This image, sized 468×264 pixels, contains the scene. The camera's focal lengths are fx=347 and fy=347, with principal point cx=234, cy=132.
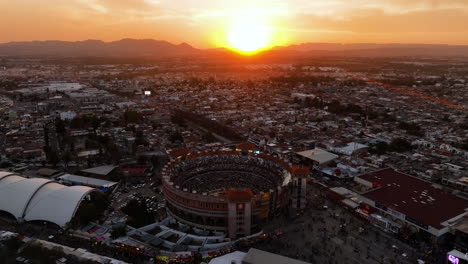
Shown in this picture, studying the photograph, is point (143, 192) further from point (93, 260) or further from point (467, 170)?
point (467, 170)

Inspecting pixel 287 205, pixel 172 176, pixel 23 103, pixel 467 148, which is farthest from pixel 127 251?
pixel 23 103

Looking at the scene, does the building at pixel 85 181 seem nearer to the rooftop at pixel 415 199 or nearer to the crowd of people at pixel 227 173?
the crowd of people at pixel 227 173

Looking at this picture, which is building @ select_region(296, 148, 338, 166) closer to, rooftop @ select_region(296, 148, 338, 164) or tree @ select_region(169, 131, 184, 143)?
rooftop @ select_region(296, 148, 338, 164)

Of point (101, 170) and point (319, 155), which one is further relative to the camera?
point (319, 155)

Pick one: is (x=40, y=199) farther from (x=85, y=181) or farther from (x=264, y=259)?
(x=264, y=259)

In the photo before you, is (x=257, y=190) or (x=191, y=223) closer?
(x=191, y=223)

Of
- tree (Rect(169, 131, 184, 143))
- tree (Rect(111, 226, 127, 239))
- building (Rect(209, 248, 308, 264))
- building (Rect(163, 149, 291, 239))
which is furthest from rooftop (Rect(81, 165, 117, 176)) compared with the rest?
building (Rect(209, 248, 308, 264))

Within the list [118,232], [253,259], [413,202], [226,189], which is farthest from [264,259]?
[413,202]
